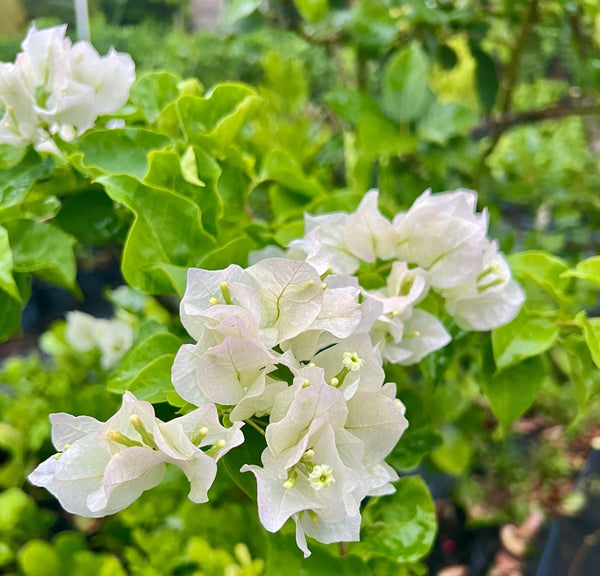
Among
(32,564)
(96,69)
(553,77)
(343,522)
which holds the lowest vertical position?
(32,564)

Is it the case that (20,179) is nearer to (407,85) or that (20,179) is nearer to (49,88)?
(49,88)

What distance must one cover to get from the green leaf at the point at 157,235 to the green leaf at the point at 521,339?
8.3 inches

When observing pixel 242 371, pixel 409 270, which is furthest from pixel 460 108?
pixel 242 371

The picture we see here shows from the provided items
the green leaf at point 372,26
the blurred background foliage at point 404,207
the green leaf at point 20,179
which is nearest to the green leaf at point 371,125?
the blurred background foliage at point 404,207

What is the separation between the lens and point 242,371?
11.4 inches

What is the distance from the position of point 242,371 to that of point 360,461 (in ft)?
0.24

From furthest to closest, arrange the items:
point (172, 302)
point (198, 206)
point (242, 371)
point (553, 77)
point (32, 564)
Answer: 1. point (553, 77)
2. point (32, 564)
3. point (172, 302)
4. point (198, 206)
5. point (242, 371)

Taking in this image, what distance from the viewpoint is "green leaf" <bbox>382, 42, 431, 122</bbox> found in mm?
625

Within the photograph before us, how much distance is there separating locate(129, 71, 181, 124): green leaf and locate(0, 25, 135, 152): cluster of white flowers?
0.05 m

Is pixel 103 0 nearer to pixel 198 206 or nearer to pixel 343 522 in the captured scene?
pixel 198 206

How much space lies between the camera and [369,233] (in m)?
0.39

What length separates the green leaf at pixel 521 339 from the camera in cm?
40

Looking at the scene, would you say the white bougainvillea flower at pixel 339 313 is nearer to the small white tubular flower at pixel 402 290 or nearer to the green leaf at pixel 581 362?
the small white tubular flower at pixel 402 290

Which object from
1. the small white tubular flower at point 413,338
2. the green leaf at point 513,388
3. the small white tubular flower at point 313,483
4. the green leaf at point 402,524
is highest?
the small white tubular flower at point 313,483
